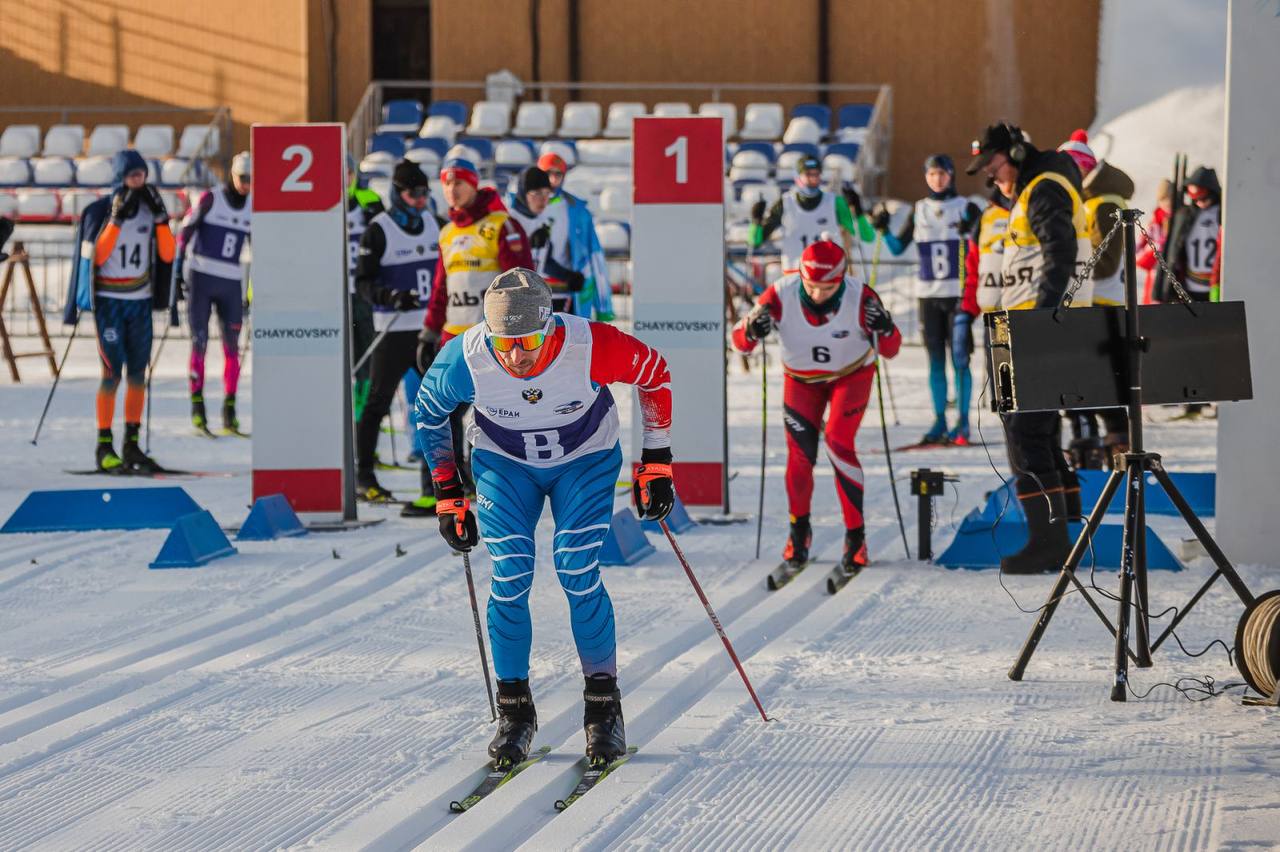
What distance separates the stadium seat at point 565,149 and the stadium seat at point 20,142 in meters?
7.75

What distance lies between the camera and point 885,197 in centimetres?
2541

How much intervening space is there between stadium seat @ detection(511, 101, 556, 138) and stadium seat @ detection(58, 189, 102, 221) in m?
5.91

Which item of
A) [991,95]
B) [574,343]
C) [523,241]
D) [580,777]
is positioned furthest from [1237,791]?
[991,95]

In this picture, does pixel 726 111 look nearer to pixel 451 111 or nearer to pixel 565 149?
pixel 565 149

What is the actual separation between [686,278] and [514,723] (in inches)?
201

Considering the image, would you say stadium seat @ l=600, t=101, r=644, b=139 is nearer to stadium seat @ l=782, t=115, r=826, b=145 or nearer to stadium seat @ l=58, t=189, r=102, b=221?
stadium seat @ l=782, t=115, r=826, b=145

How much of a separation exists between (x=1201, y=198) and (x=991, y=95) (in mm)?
13217

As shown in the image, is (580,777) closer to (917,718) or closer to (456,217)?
(917,718)

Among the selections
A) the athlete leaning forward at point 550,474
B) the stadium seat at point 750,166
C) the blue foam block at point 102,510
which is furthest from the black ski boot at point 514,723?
the stadium seat at point 750,166

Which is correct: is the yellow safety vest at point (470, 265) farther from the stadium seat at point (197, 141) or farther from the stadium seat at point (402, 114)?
the stadium seat at point (197, 141)

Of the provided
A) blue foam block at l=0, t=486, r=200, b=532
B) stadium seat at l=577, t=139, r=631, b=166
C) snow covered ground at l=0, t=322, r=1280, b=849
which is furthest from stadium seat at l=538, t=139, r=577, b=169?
snow covered ground at l=0, t=322, r=1280, b=849

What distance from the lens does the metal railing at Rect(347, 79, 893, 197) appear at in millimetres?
25250

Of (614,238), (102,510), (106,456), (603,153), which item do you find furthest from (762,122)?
(102,510)

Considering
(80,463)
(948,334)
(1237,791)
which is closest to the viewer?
(1237,791)
